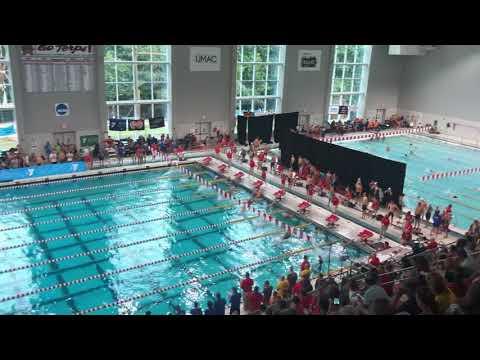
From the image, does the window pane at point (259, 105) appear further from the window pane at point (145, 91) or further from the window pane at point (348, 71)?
the window pane at point (145, 91)

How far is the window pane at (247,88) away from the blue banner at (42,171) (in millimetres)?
10555

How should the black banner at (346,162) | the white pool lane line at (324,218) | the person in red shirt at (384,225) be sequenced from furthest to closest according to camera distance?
the black banner at (346,162) → the person in red shirt at (384,225) → the white pool lane line at (324,218)

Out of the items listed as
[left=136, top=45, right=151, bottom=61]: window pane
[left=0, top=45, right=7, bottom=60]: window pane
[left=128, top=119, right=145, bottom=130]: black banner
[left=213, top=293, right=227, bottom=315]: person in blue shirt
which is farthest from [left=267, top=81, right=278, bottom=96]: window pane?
[left=213, top=293, right=227, bottom=315]: person in blue shirt

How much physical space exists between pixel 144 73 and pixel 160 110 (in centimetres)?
208

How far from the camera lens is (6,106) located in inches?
768

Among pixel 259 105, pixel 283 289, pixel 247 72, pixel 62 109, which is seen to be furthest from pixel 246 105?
pixel 283 289

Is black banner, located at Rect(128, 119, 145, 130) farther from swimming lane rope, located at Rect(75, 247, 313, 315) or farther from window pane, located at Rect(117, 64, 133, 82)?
swimming lane rope, located at Rect(75, 247, 313, 315)

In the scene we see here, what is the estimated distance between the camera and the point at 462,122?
28531mm

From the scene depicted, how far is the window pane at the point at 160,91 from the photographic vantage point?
23.4 m

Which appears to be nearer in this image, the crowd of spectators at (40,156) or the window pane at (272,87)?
the crowd of spectators at (40,156)

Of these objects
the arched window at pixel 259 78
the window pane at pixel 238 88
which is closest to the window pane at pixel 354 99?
the arched window at pixel 259 78

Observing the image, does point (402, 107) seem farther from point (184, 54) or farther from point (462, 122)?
point (184, 54)
